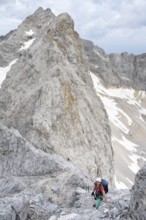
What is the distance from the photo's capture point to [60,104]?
1813 inches

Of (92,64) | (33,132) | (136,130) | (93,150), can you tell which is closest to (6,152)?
(33,132)

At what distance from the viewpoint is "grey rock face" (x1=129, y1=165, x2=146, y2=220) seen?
16766mm

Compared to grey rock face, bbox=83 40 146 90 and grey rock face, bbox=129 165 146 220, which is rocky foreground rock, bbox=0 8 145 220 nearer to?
grey rock face, bbox=129 165 146 220

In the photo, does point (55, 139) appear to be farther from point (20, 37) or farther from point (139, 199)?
point (20, 37)

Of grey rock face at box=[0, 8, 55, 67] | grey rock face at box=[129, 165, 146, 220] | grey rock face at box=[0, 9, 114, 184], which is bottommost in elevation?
grey rock face at box=[129, 165, 146, 220]

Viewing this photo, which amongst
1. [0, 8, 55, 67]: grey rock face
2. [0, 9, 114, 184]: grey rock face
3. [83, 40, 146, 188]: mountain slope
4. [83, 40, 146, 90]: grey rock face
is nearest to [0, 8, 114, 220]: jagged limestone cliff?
[0, 9, 114, 184]: grey rock face

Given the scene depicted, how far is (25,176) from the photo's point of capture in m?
30.2

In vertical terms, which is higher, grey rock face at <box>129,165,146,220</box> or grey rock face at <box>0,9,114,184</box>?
grey rock face at <box>0,9,114,184</box>

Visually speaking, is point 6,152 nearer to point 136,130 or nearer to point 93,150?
point 93,150

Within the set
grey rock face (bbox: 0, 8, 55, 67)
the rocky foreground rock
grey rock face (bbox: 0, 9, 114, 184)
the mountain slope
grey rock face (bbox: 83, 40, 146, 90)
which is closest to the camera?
the rocky foreground rock

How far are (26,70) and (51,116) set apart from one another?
10.9m

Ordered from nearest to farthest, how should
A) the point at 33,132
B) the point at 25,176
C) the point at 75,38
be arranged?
the point at 25,176 < the point at 33,132 < the point at 75,38

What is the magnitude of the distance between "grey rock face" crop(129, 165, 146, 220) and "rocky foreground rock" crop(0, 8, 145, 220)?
0.04 metres

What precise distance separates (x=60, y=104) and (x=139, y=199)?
96.7 ft
